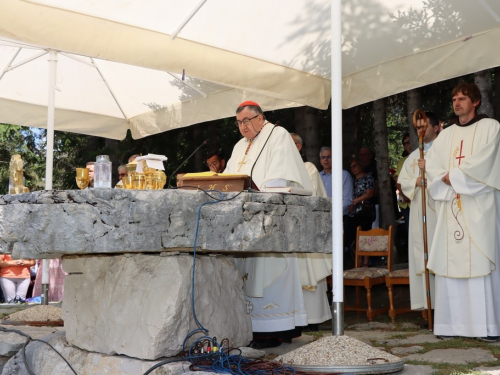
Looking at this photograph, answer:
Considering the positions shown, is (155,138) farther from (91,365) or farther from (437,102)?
(91,365)

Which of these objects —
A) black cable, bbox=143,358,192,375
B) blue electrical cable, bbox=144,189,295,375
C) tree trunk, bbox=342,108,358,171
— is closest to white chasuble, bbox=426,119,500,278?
blue electrical cable, bbox=144,189,295,375

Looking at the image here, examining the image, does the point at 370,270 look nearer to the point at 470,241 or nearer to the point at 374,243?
the point at 374,243

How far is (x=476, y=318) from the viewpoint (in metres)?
5.80

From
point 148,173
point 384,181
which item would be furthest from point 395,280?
point 148,173

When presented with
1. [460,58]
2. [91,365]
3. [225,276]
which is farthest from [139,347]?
[460,58]

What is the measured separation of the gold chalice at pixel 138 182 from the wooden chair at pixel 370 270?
372cm

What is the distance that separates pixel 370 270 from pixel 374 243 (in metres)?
0.53

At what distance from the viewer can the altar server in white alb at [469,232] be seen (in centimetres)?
584

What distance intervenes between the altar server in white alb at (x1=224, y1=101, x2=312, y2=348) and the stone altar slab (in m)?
1.48

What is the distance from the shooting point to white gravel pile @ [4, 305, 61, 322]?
6.41 m

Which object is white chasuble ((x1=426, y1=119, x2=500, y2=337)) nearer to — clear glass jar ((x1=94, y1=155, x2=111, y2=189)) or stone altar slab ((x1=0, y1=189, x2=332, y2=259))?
stone altar slab ((x1=0, y1=189, x2=332, y2=259))

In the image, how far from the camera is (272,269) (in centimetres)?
566

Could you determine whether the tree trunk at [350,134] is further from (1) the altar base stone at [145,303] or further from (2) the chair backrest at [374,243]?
(1) the altar base stone at [145,303]

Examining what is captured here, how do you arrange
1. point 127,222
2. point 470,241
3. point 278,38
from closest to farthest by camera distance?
point 127,222 → point 470,241 → point 278,38
